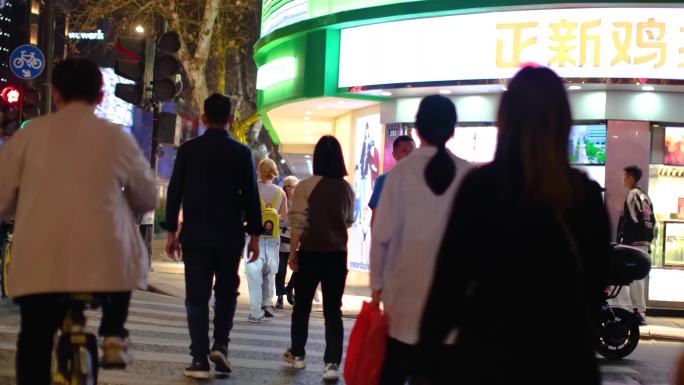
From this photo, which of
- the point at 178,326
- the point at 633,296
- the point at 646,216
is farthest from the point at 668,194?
the point at 178,326

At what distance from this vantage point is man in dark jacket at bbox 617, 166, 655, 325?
501 inches

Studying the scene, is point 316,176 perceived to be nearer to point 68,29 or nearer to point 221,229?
point 221,229

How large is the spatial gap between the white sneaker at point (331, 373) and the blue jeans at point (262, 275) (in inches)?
160

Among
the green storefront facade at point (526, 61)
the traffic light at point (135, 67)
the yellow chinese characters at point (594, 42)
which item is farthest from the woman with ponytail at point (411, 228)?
the traffic light at point (135, 67)

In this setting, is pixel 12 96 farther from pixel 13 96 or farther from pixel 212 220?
pixel 212 220

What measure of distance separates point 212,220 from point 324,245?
966 mm

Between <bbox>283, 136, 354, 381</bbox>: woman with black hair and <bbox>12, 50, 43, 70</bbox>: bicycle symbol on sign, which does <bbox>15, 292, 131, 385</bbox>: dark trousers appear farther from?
<bbox>12, 50, 43, 70</bbox>: bicycle symbol on sign

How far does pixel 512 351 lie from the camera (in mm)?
3104

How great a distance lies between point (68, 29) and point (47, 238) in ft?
80.9

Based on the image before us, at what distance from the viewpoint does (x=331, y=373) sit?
7445mm

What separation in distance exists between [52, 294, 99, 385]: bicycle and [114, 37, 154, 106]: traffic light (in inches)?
374

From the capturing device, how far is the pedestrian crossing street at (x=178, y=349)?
23.7ft

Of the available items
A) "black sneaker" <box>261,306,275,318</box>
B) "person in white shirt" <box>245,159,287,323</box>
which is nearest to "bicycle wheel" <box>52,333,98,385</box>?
"person in white shirt" <box>245,159,287,323</box>

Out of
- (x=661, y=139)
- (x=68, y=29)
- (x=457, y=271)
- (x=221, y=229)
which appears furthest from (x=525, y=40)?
(x=68, y=29)
